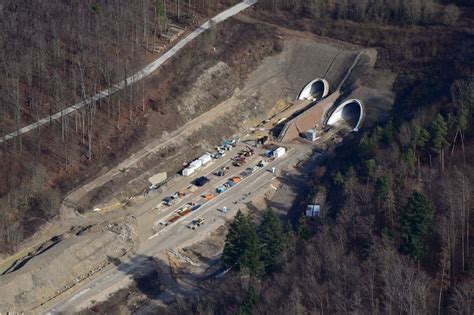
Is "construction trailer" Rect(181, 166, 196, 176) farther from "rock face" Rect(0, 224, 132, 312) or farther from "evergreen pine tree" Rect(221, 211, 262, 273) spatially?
"evergreen pine tree" Rect(221, 211, 262, 273)

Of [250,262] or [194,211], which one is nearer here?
[250,262]

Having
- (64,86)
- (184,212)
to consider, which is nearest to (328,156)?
(184,212)

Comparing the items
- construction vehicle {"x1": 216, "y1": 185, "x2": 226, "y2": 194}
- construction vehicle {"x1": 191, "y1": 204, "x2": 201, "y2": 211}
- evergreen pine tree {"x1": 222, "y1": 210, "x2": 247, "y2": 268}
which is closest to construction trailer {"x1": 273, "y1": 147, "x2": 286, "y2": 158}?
construction vehicle {"x1": 216, "y1": 185, "x2": 226, "y2": 194}

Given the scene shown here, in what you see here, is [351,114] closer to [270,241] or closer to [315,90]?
[315,90]

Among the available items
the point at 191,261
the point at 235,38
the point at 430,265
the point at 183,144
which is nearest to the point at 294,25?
the point at 235,38

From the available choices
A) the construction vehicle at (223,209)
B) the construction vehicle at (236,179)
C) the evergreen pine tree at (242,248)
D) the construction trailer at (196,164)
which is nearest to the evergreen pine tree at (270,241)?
the evergreen pine tree at (242,248)

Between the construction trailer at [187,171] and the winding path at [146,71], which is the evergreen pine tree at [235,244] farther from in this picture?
the winding path at [146,71]

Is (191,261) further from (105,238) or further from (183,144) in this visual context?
(183,144)
